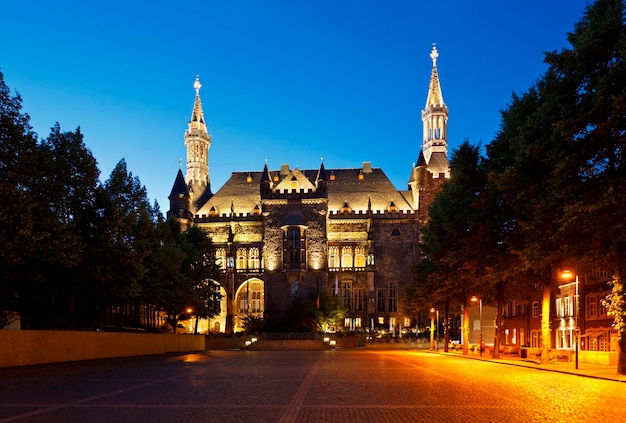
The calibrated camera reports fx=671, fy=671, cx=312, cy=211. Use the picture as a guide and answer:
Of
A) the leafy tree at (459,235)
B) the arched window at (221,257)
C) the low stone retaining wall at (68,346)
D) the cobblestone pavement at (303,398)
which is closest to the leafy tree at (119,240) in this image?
the low stone retaining wall at (68,346)

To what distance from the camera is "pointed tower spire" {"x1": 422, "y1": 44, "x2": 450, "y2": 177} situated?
104 metres

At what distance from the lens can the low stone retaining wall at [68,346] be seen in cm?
2667

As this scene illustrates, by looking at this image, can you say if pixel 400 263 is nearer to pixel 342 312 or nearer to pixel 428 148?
pixel 342 312

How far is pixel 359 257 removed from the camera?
91.4 meters

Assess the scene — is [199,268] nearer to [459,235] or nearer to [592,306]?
[459,235]

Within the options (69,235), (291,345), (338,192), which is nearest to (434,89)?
(338,192)

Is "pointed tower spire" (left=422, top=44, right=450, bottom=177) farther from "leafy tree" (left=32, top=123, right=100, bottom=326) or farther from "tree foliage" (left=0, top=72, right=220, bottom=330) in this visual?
"leafy tree" (left=32, top=123, right=100, bottom=326)

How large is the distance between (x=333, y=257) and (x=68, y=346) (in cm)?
6212

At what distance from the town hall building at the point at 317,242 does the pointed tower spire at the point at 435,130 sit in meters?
7.06

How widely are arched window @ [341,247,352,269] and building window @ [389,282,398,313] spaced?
635 cm

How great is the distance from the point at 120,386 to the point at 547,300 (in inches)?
849

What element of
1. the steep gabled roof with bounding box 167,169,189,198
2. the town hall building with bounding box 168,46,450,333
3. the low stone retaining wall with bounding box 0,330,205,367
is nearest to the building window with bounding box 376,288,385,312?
the town hall building with bounding box 168,46,450,333

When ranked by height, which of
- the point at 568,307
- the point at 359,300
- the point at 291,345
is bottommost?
the point at 291,345

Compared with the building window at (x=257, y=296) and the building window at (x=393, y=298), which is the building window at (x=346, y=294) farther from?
the building window at (x=257, y=296)
